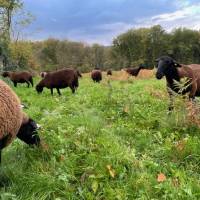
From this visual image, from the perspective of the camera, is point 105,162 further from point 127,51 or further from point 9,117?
point 127,51

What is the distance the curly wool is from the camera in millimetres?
5918

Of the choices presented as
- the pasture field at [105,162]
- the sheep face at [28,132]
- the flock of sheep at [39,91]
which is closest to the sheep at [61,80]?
the flock of sheep at [39,91]

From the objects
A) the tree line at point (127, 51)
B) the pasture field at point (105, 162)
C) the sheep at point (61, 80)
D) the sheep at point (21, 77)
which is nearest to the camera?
the pasture field at point (105, 162)

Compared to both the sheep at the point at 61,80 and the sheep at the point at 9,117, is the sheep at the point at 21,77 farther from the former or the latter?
the sheep at the point at 9,117

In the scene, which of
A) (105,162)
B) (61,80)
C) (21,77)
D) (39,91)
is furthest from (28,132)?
(21,77)

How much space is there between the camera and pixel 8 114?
6.05 meters

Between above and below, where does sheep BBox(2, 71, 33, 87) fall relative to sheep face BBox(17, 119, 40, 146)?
below

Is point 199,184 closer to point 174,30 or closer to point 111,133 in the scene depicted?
point 111,133

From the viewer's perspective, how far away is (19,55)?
43.9 m

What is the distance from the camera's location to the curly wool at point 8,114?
19.4 feet

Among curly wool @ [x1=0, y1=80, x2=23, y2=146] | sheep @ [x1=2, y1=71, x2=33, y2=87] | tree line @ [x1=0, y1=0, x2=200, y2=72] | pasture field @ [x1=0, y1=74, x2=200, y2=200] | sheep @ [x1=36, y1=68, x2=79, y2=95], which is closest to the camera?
pasture field @ [x1=0, y1=74, x2=200, y2=200]

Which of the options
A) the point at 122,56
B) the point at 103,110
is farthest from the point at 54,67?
the point at 103,110

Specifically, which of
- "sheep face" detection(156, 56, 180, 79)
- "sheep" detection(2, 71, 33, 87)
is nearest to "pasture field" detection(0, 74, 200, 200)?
"sheep face" detection(156, 56, 180, 79)

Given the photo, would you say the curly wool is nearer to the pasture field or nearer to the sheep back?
the pasture field
